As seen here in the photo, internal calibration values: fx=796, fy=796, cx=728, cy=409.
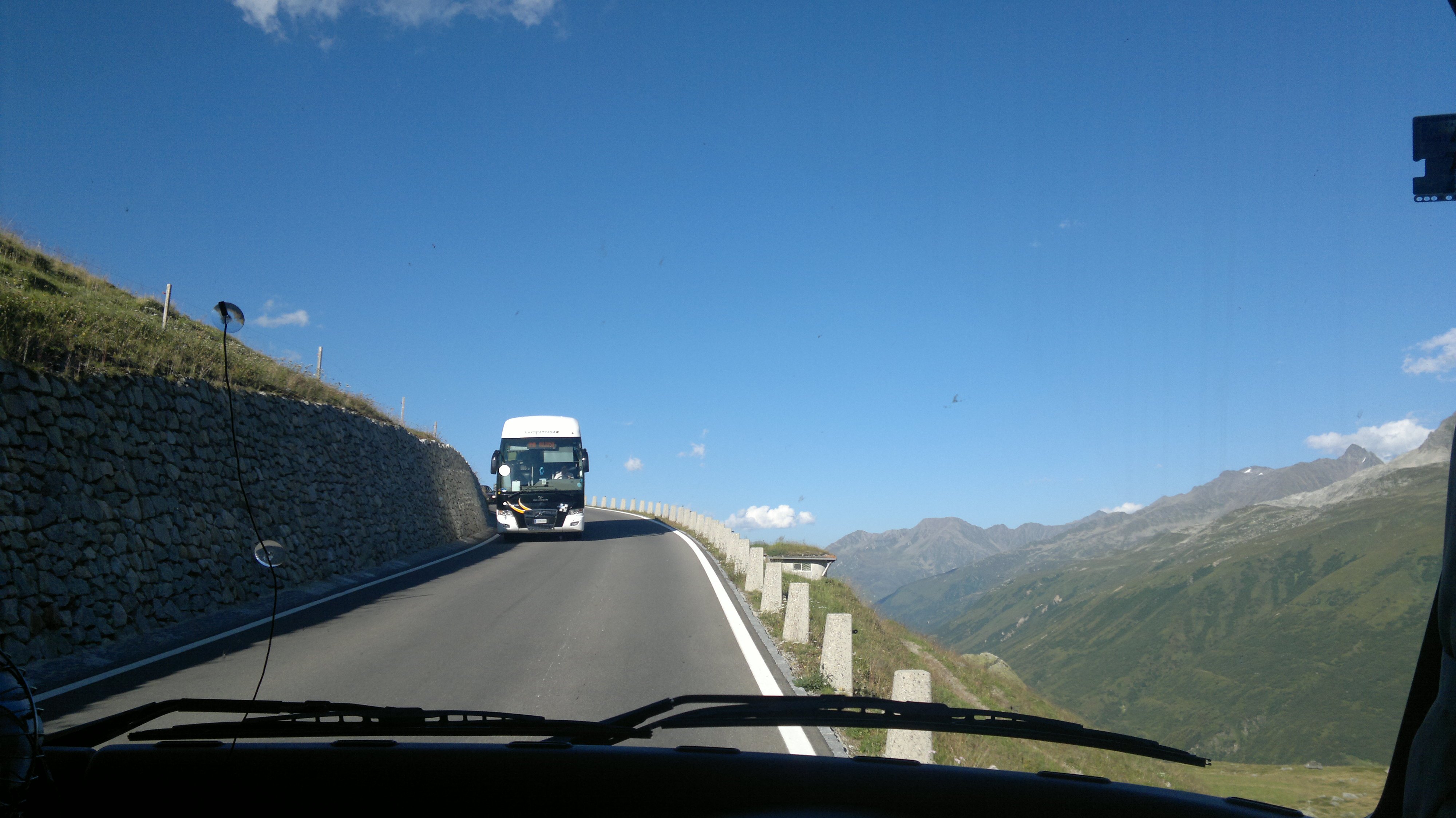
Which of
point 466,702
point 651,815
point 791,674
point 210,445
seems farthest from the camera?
point 210,445

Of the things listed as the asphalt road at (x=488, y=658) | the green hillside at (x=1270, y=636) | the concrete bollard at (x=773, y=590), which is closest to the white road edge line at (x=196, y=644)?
the asphalt road at (x=488, y=658)

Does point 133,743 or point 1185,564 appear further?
point 1185,564

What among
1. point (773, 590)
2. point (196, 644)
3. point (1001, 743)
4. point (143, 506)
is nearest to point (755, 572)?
point (773, 590)

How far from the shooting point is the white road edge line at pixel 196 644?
7.16 metres

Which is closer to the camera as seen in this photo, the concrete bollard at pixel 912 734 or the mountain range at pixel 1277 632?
the mountain range at pixel 1277 632

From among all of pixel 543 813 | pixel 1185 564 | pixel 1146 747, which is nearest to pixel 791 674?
pixel 1146 747

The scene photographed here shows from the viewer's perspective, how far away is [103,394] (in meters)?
10.6

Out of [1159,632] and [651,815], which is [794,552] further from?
[1159,632]

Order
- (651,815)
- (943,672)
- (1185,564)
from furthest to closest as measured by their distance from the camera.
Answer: (1185,564), (943,672), (651,815)

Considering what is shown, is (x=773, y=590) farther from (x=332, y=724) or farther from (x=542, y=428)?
(x=542, y=428)

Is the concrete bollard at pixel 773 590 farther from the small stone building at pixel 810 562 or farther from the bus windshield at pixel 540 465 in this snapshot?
the bus windshield at pixel 540 465

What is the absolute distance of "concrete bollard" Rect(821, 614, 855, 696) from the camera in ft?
23.2

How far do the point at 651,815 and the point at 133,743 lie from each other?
1621mm

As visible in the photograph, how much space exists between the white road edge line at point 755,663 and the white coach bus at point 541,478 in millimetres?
9832
